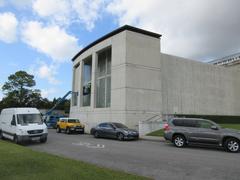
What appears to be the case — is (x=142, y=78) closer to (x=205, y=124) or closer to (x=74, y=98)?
(x=205, y=124)

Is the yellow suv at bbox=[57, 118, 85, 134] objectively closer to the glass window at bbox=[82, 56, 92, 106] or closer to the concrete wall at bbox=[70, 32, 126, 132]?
the concrete wall at bbox=[70, 32, 126, 132]

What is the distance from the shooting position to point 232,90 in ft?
126

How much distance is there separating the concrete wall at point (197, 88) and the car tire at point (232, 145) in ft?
53.1

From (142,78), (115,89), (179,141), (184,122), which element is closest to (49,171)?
(179,141)

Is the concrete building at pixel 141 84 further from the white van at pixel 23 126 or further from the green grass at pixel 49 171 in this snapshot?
the green grass at pixel 49 171

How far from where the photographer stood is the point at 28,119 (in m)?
15.3

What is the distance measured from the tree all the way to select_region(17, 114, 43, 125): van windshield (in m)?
50.0

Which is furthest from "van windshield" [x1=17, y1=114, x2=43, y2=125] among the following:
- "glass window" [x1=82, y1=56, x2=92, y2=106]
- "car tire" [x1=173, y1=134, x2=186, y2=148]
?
"glass window" [x1=82, y1=56, x2=92, y2=106]

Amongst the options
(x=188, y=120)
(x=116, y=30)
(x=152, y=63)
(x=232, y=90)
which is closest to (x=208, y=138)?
(x=188, y=120)

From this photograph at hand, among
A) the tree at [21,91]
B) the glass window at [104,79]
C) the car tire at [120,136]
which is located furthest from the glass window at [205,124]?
the tree at [21,91]

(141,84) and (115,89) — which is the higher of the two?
(141,84)

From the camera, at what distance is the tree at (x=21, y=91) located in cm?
6142

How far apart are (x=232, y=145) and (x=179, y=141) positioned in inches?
113

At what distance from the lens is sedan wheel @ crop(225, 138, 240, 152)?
11766 millimetres
